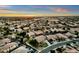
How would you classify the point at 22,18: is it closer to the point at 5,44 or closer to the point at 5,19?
the point at 5,19

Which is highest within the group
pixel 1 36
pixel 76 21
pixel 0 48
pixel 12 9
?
pixel 12 9

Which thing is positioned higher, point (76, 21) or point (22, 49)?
point (76, 21)
